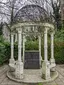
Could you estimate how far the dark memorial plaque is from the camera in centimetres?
923

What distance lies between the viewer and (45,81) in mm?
6180

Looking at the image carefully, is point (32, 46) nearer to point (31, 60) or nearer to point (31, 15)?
point (31, 60)

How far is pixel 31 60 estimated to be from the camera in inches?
371

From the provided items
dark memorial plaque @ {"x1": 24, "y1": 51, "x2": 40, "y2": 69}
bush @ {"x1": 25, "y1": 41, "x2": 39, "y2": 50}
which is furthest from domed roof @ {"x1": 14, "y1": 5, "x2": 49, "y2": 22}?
bush @ {"x1": 25, "y1": 41, "x2": 39, "y2": 50}

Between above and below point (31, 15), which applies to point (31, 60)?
below

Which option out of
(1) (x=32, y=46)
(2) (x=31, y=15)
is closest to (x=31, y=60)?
(1) (x=32, y=46)

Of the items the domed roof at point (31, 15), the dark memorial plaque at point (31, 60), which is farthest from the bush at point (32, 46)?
the domed roof at point (31, 15)

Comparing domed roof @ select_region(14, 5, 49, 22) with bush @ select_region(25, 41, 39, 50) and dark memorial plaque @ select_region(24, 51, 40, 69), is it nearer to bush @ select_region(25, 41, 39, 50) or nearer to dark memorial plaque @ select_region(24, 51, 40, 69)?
dark memorial plaque @ select_region(24, 51, 40, 69)

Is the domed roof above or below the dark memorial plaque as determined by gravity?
above

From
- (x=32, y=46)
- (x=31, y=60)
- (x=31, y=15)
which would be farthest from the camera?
(x=32, y=46)

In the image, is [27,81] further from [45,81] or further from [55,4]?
[55,4]

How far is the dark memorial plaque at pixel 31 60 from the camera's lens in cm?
923

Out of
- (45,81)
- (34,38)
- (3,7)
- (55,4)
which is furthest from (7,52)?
(55,4)

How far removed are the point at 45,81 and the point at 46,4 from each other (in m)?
12.8
